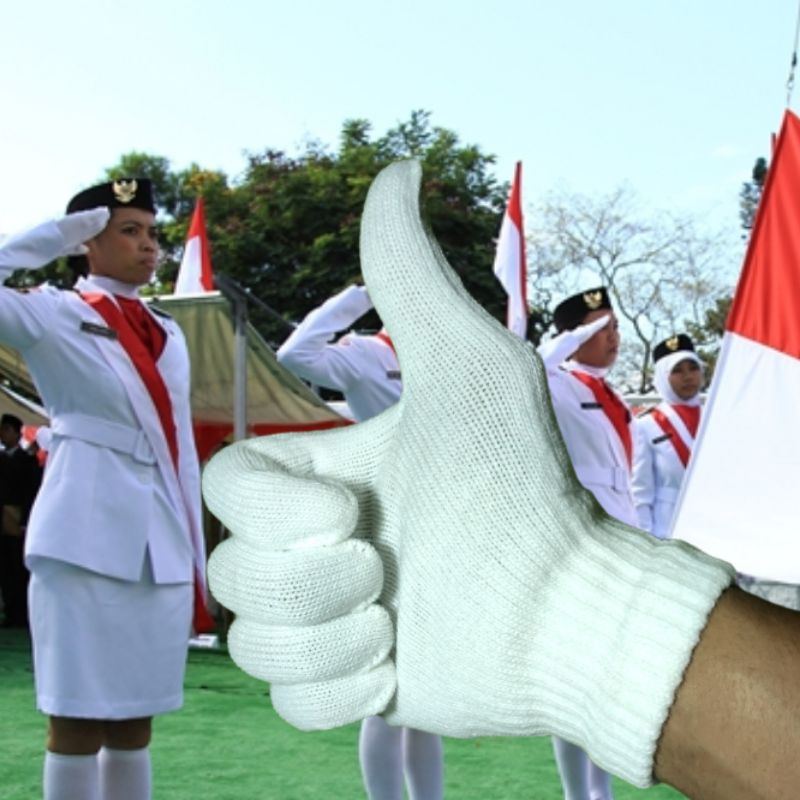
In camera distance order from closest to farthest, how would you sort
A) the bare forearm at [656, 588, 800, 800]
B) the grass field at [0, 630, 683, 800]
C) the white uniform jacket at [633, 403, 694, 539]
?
the bare forearm at [656, 588, 800, 800]
the grass field at [0, 630, 683, 800]
the white uniform jacket at [633, 403, 694, 539]

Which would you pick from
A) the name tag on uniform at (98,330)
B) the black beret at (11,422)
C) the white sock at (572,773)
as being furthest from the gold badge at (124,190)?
the black beret at (11,422)

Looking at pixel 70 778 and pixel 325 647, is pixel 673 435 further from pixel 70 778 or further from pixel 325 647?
pixel 325 647

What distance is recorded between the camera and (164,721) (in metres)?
4.97

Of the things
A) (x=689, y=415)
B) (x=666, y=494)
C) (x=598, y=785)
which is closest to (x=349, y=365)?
(x=598, y=785)

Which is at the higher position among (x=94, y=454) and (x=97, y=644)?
(x=94, y=454)

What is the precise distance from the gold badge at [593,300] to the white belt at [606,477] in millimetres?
933

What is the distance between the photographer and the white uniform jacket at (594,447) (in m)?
4.25

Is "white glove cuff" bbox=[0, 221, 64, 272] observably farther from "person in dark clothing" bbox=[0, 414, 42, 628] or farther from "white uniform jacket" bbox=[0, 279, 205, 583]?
"person in dark clothing" bbox=[0, 414, 42, 628]

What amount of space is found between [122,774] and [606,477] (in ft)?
6.96

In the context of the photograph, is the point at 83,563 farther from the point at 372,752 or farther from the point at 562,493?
the point at 562,493

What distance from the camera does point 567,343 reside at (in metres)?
4.78

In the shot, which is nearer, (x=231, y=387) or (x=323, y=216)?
(x=231, y=387)

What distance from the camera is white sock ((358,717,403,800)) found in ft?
10.9

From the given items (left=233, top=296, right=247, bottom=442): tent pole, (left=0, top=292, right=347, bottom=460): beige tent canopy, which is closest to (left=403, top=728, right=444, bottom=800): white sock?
(left=233, top=296, right=247, bottom=442): tent pole
